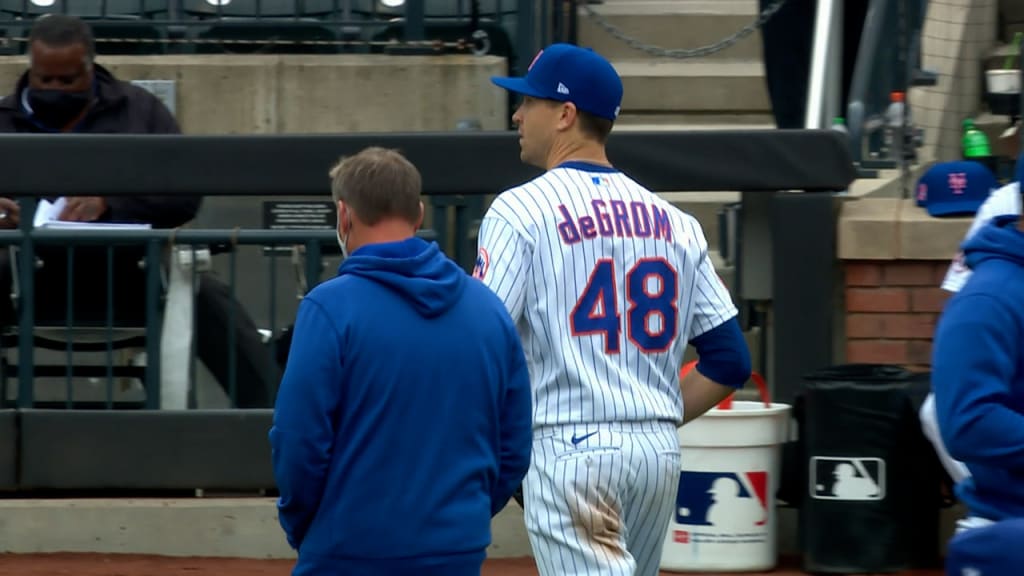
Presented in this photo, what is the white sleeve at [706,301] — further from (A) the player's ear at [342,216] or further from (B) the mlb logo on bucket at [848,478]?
(B) the mlb logo on bucket at [848,478]

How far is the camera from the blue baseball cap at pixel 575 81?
3957 millimetres

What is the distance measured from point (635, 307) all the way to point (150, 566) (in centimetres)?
324

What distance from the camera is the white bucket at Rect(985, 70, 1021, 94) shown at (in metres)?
9.45

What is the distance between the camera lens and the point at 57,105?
7324 mm

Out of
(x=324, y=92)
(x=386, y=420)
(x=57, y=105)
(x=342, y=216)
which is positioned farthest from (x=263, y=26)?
(x=386, y=420)

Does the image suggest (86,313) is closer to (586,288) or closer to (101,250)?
(101,250)

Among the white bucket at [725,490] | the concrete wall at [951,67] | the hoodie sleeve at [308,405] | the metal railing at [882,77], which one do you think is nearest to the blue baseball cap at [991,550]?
the hoodie sleeve at [308,405]

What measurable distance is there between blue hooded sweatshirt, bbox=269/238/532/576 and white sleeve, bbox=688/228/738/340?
2.74ft

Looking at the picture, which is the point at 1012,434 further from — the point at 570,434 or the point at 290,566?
the point at 290,566

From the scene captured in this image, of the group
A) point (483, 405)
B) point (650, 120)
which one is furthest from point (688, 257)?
point (650, 120)

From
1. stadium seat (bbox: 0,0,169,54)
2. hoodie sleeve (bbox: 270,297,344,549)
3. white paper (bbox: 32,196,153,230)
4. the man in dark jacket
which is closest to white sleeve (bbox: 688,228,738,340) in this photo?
hoodie sleeve (bbox: 270,297,344,549)

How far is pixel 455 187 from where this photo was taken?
6.62 metres

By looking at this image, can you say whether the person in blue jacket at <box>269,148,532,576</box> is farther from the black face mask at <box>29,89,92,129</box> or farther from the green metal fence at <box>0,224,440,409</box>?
the black face mask at <box>29,89,92,129</box>

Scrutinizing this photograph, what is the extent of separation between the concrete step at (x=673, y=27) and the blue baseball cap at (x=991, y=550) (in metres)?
7.39
